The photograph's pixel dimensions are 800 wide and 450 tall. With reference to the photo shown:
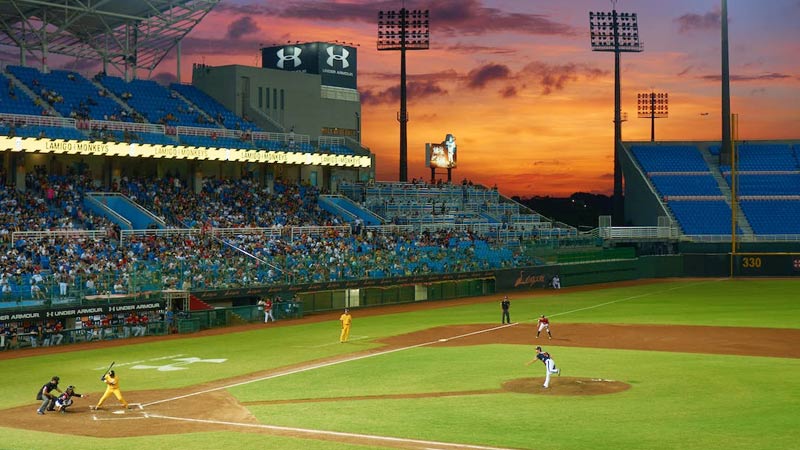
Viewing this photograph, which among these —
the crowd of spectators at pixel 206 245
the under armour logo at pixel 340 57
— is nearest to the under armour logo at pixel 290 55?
the under armour logo at pixel 340 57

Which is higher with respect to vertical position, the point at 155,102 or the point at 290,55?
the point at 290,55

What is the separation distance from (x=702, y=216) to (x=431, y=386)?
58174 millimetres

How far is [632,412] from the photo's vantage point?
21.7m

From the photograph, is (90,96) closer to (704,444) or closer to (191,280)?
(191,280)

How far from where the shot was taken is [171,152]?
55.2 meters

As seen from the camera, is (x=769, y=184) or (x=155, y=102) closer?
(x=155, y=102)

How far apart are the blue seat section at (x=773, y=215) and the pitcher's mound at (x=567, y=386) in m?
55.2

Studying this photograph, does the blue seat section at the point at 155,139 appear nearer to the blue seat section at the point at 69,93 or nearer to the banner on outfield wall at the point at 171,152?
the banner on outfield wall at the point at 171,152

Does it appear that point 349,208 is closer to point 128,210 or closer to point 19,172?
point 128,210

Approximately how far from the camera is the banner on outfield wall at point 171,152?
48.1 m

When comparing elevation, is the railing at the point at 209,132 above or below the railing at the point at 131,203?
above

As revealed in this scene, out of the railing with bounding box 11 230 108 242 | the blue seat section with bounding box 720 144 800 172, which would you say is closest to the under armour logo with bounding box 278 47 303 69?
the railing with bounding box 11 230 108 242

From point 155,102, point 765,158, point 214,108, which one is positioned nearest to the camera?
point 155,102

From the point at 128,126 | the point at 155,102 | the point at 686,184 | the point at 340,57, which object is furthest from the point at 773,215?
the point at 128,126
